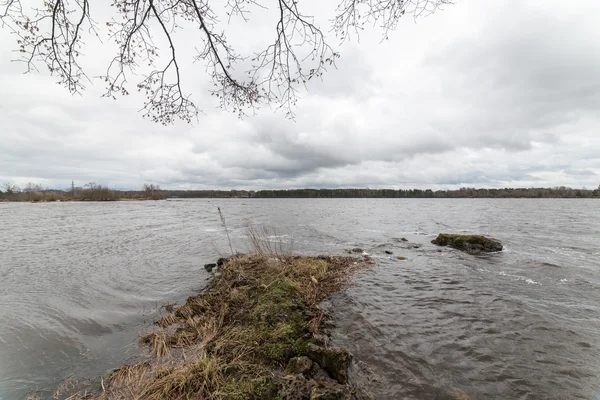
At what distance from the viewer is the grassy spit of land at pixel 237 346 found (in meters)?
3.84

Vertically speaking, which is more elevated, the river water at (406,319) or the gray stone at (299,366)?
the gray stone at (299,366)

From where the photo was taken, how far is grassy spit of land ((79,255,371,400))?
12.6ft

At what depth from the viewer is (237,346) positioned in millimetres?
4902

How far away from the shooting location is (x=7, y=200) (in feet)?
384

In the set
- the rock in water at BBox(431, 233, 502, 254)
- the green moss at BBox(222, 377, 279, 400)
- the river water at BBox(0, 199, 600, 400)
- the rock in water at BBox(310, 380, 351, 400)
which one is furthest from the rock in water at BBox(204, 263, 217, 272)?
the rock in water at BBox(431, 233, 502, 254)

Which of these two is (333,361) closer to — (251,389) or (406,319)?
(251,389)

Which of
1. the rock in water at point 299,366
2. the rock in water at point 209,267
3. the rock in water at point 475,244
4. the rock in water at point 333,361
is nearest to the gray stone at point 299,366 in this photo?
the rock in water at point 299,366

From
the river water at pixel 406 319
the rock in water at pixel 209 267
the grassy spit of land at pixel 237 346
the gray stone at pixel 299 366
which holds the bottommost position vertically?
the rock in water at pixel 209 267

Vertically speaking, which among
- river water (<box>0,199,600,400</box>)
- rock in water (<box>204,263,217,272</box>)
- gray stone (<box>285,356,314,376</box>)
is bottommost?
rock in water (<box>204,263,217,272</box>)

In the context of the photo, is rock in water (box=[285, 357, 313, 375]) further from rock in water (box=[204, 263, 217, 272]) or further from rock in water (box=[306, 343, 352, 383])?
rock in water (box=[204, 263, 217, 272])

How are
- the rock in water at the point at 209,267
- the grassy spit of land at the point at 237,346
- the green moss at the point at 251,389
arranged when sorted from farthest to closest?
the rock in water at the point at 209,267 → the grassy spit of land at the point at 237,346 → the green moss at the point at 251,389

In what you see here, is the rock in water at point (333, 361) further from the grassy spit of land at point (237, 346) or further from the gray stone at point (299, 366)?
the gray stone at point (299, 366)

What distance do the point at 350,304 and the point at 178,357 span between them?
191 inches

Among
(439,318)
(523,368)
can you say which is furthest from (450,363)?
(439,318)
